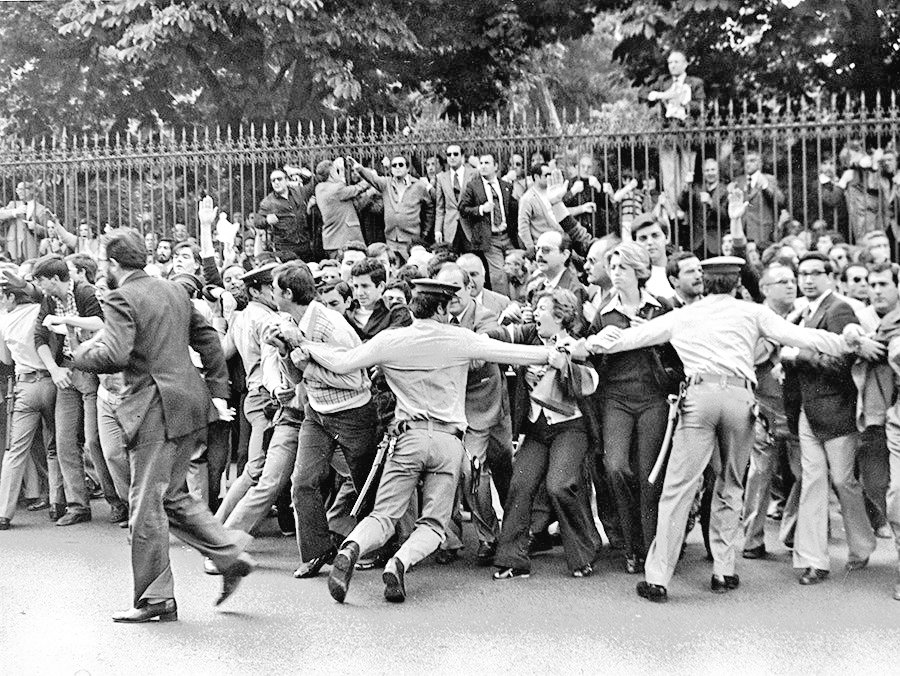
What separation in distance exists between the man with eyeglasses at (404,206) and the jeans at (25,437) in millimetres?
4794

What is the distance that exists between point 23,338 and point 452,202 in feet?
16.8

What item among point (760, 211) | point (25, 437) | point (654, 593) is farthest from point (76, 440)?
point (760, 211)

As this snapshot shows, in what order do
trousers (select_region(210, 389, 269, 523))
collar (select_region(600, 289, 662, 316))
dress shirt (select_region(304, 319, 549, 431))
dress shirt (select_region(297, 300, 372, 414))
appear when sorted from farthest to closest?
trousers (select_region(210, 389, 269, 523)) < collar (select_region(600, 289, 662, 316)) < dress shirt (select_region(297, 300, 372, 414)) < dress shirt (select_region(304, 319, 549, 431))

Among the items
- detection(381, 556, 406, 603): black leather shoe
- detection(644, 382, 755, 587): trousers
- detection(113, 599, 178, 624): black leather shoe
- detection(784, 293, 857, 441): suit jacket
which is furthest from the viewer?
detection(784, 293, 857, 441): suit jacket

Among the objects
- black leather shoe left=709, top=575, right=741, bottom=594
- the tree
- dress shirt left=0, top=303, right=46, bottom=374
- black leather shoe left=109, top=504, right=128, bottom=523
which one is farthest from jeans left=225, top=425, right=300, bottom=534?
the tree

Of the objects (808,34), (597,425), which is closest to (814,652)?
(597,425)

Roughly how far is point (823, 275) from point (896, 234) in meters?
5.66

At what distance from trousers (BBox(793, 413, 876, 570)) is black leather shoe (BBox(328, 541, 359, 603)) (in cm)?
262

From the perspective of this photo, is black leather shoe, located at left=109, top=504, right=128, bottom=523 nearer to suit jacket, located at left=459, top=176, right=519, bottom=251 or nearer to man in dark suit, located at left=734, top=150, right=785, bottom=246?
suit jacket, located at left=459, top=176, right=519, bottom=251

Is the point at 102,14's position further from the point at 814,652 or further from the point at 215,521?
the point at 814,652

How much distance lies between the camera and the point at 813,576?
7.64m

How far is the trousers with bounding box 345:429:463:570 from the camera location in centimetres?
740

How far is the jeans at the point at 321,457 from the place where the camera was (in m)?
7.98

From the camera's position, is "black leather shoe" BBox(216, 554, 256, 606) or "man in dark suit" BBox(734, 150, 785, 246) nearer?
"black leather shoe" BBox(216, 554, 256, 606)
